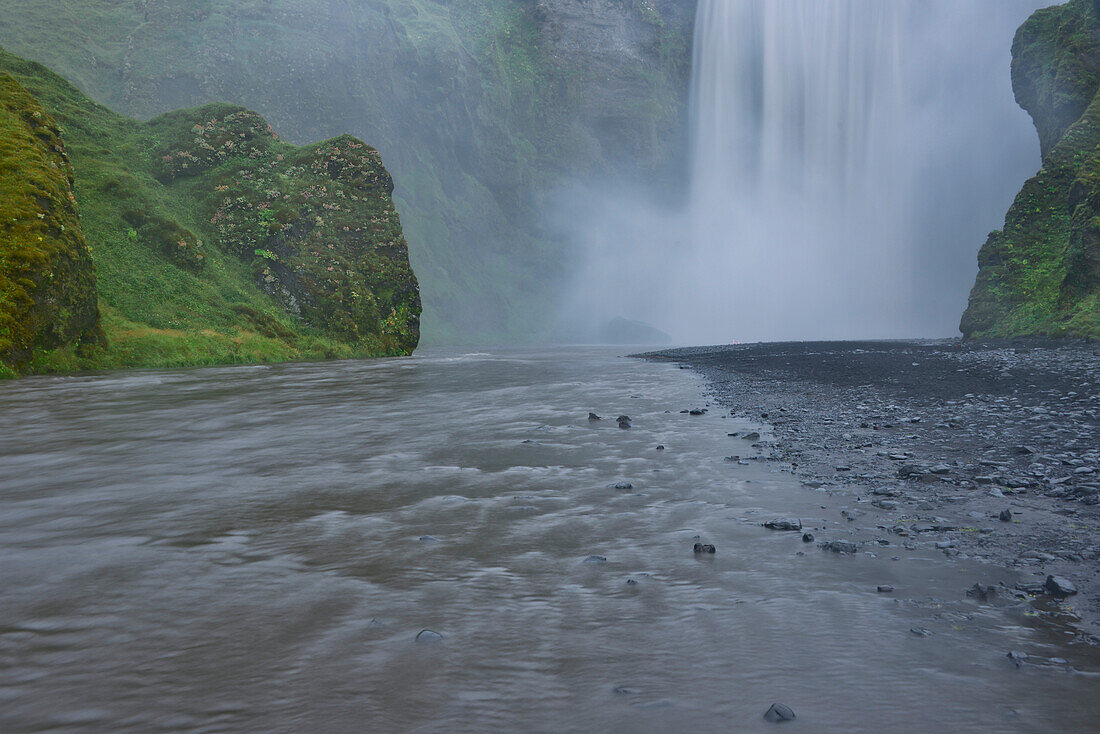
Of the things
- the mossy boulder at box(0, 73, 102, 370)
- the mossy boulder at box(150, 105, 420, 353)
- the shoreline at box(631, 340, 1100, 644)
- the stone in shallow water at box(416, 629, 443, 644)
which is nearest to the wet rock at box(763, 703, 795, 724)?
the stone in shallow water at box(416, 629, 443, 644)

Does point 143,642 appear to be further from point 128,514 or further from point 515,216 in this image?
point 515,216

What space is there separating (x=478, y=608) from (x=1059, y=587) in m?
4.29

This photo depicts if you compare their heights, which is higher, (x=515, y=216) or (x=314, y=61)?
(x=314, y=61)

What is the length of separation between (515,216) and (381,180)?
84.0m

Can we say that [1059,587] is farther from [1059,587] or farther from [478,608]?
[478,608]

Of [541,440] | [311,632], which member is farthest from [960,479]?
[311,632]

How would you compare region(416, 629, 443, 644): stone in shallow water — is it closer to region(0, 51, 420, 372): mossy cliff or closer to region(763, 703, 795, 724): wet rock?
region(763, 703, 795, 724): wet rock

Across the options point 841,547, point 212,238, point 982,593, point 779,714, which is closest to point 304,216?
point 212,238

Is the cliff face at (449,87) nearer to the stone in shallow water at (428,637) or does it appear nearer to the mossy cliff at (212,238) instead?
the mossy cliff at (212,238)

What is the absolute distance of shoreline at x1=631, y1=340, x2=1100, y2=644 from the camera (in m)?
5.68

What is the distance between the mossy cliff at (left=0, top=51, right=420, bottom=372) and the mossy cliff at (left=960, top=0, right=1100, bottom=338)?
4486 centimetres

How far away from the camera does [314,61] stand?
3927 inches

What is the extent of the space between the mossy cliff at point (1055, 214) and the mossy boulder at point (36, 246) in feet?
169

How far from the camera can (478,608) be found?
15.3ft
